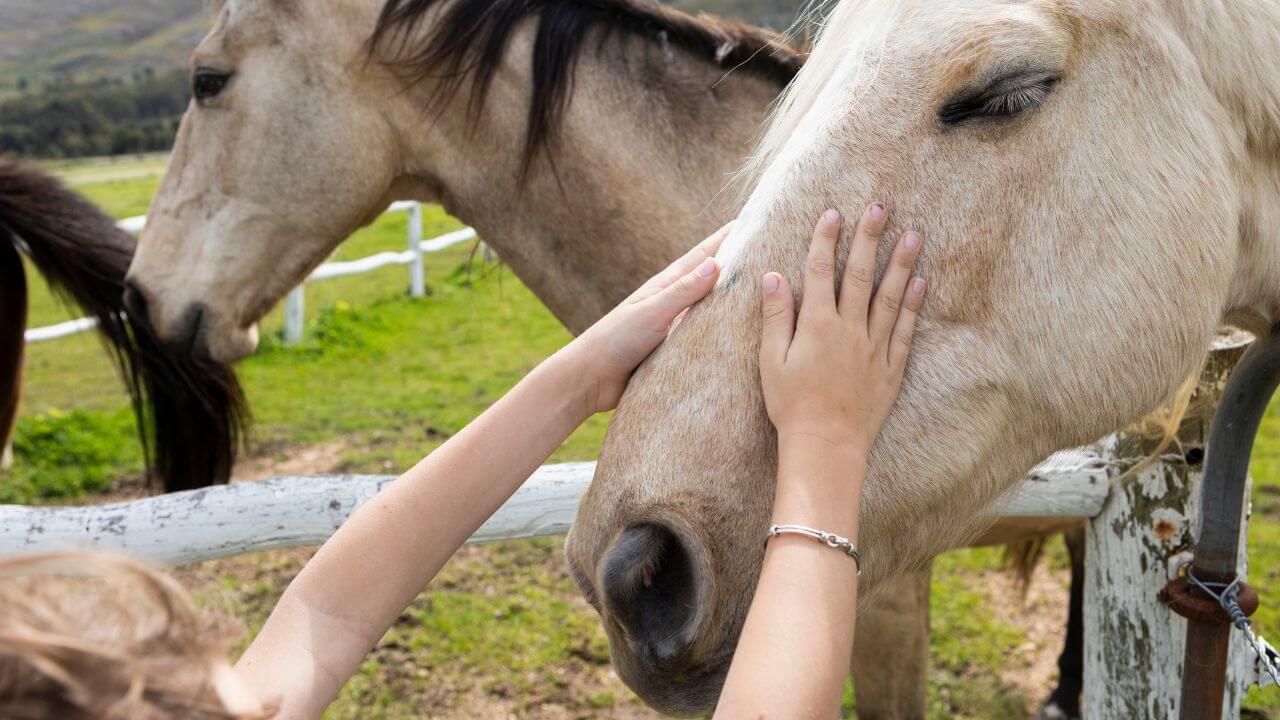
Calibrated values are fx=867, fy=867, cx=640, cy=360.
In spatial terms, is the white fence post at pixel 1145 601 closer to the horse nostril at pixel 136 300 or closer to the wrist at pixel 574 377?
the wrist at pixel 574 377

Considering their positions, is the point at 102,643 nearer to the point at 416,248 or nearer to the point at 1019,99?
the point at 1019,99

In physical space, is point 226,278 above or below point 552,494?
above

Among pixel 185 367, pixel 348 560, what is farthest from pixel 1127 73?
pixel 185 367

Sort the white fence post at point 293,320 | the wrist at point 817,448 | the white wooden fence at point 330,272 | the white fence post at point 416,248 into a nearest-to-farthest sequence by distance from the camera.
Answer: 1. the wrist at point 817,448
2. the white wooden fence at point 330,272
3. the white fence post at point 293,320
4. the white fence post at point 416,248

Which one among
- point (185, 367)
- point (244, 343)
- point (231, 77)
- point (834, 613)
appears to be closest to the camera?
point (834, 613)

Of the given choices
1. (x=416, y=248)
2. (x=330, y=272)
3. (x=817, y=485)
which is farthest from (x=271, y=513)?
(x=416, y=248)

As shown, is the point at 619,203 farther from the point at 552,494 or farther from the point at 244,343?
the point at 244,343

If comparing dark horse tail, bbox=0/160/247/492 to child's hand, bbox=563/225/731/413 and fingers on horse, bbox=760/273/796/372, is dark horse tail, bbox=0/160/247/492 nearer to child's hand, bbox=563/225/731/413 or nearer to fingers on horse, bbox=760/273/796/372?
child's hand, bbox=563/225/731/413

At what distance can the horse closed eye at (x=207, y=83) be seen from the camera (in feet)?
7.95

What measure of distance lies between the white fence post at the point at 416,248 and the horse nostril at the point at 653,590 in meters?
8.14

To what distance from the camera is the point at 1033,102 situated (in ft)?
3.61

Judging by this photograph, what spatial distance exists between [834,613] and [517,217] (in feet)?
5.37

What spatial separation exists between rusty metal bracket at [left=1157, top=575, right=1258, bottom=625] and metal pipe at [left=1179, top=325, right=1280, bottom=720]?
0.05 feet

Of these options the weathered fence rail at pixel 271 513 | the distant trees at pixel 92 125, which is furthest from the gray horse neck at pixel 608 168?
the distant trees at pixel 92 125
